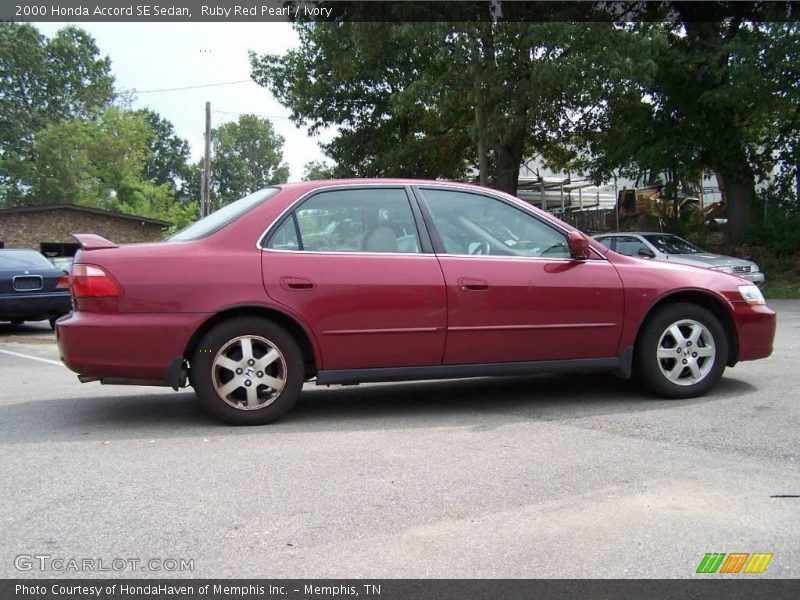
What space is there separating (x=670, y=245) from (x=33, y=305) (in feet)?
40.6

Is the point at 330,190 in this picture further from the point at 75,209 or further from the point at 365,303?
the point at 75,209

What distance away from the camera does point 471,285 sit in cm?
522

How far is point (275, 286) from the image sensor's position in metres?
4.95

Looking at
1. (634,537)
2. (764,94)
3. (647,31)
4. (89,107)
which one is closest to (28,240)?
(647,31)

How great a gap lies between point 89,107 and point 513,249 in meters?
68.0

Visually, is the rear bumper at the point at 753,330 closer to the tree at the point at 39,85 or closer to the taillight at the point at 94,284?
the taillight at the point at 94,284

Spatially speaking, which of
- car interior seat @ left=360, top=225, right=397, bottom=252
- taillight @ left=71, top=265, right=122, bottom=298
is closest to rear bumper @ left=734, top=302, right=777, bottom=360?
car interior seat @ left=360, top=225, right=397, bottom=252

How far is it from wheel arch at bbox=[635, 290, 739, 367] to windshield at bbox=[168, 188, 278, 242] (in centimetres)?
288

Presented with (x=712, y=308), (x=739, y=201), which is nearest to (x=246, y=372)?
(x=712, y=308)

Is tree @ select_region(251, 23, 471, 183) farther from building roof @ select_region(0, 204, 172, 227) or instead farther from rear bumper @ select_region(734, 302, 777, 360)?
rear bumper @ select_region(734, 302, 777, 360)

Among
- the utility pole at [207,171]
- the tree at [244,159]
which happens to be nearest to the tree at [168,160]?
the tree at [244,159]

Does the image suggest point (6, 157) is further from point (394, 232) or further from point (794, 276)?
point (394, 232)

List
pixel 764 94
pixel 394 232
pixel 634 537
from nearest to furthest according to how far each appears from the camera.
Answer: pixel 634 537
pixel 394 232
pixel 764 94

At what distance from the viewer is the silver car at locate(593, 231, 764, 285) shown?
1515cm
